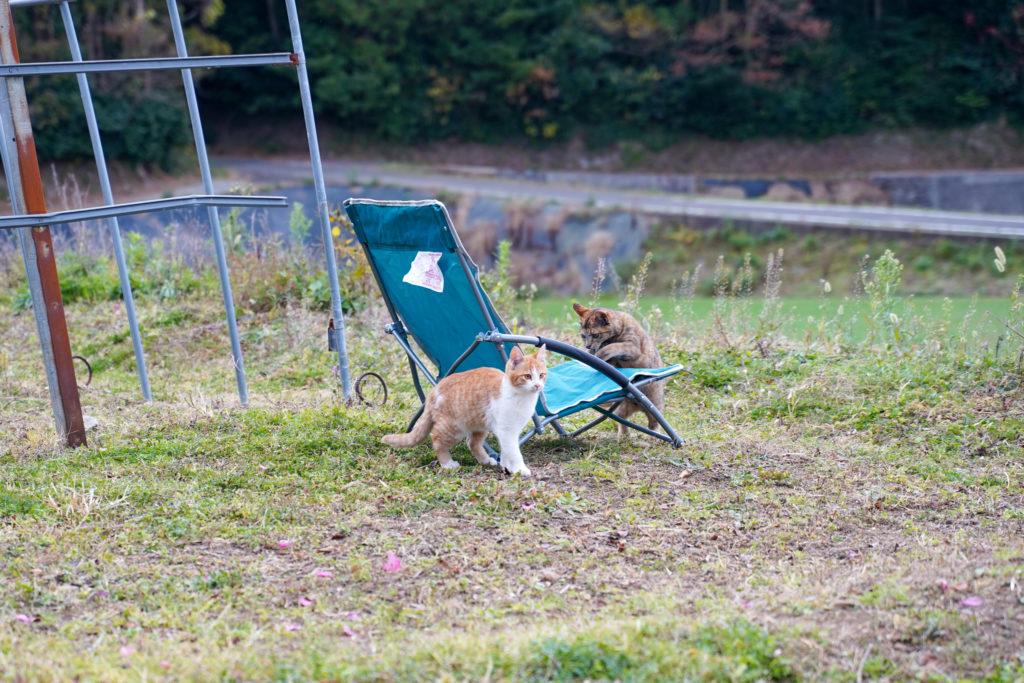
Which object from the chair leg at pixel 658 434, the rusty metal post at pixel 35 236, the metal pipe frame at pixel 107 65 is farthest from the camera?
the chair leg at pixel 658 434

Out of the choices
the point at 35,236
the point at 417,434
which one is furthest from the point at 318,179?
the point at 417,434

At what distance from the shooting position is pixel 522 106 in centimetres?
2983

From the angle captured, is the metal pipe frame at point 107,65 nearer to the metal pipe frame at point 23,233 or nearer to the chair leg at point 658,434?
the metal pipe frame at point 23,233

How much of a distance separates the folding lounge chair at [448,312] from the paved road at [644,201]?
53.2 feet

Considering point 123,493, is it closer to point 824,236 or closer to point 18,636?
point 18,636

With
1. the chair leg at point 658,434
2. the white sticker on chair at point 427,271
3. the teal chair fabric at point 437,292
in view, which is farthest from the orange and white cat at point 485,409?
the chair leg at point 658,434

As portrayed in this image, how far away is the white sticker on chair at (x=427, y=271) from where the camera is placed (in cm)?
427

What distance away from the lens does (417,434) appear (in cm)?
432

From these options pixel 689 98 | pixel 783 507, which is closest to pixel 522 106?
pixel 689 98

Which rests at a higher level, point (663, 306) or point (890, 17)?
point (890, 17)

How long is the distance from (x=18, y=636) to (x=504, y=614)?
1.38 meters

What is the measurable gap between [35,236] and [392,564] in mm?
2207

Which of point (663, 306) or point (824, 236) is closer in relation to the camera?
point (663, 306)

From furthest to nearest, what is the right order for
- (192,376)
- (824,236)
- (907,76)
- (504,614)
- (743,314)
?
(907,76) < (824,236) < (743,314) < (192,376) < (504,614)
